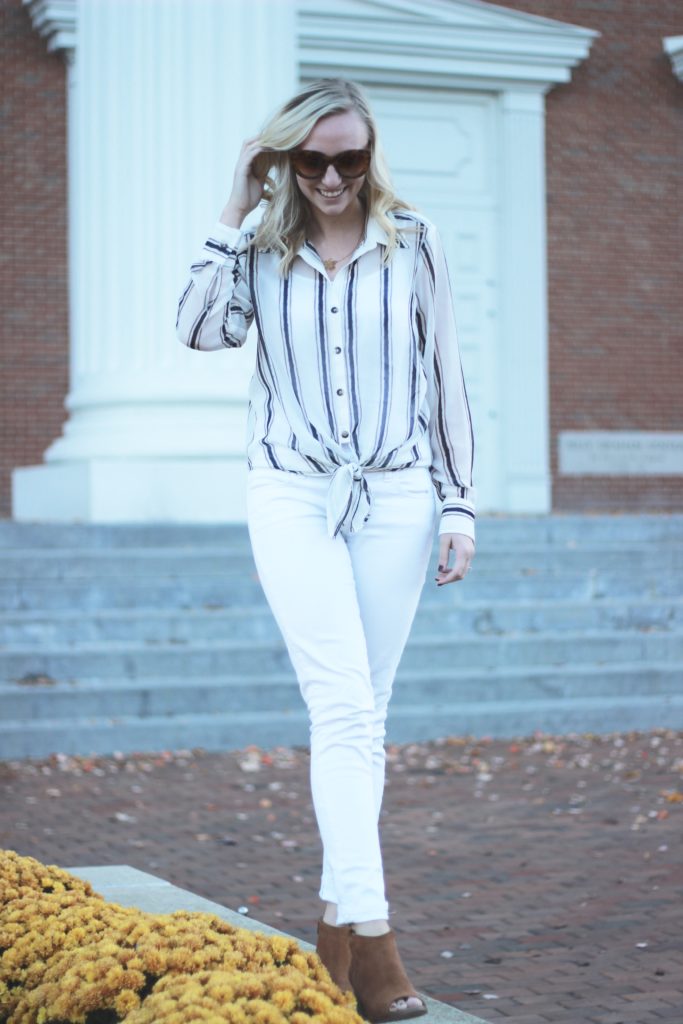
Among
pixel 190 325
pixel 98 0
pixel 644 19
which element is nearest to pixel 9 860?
pixel 190 325

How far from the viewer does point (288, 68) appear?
11.8 meters

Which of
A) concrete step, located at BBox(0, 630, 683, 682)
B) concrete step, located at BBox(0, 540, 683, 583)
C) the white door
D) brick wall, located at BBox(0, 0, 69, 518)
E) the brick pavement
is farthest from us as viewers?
the white door

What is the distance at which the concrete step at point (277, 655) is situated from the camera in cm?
817

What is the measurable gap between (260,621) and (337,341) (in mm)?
5610

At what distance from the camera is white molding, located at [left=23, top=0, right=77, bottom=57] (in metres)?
13.7

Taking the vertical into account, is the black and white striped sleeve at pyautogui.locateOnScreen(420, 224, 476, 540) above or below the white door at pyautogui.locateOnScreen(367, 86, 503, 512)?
below

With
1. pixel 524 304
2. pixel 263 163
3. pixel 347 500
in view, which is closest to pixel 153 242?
pixel 524 304

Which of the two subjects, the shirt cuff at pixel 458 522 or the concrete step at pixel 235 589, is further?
the concrete step at pixel 235 589

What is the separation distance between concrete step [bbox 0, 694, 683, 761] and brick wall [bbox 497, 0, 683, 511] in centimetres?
702

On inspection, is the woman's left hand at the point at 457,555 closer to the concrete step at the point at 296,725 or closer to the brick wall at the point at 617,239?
the concrete step at the point at 296,725

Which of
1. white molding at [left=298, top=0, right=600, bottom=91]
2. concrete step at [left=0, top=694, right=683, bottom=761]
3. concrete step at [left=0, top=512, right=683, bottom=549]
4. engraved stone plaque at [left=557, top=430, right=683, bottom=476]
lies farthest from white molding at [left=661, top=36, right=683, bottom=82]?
concrete step at [left=0, top=694, right=683, bottom=761]

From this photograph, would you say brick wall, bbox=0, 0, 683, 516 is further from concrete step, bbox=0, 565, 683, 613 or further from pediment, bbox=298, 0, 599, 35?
concrete step, bbox=0, 565, 683, 613

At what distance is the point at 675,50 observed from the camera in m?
15.7

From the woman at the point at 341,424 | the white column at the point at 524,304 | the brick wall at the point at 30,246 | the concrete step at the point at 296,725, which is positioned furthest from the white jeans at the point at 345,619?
the white column at the point at 524,304
